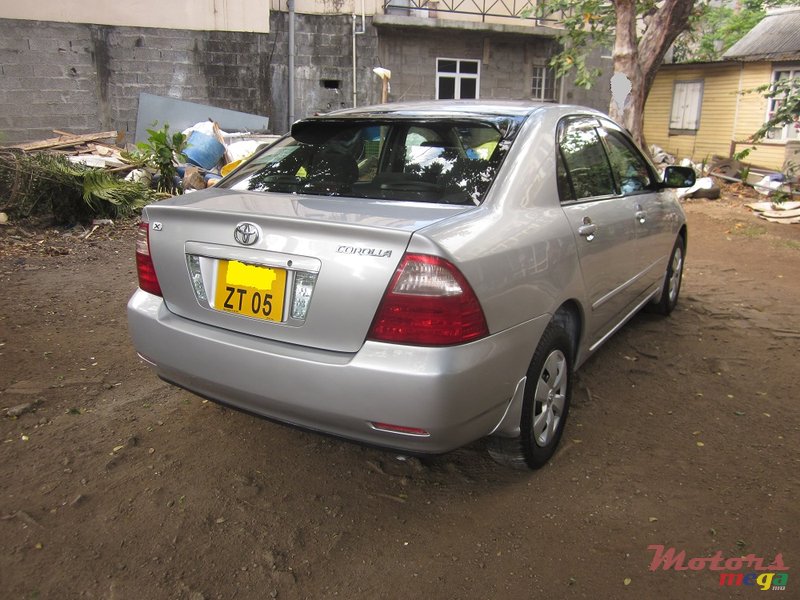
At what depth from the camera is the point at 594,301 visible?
310 centimetres

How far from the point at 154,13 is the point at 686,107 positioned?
47.7 ft

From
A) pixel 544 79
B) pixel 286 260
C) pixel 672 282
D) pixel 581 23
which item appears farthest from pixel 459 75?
pixel 286 260

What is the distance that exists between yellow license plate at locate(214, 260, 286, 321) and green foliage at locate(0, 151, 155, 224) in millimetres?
6059

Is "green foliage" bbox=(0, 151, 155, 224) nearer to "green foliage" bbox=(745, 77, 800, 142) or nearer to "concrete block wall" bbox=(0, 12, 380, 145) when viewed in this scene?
"concrete block wall" bbox=(0, 12, 380, 145)

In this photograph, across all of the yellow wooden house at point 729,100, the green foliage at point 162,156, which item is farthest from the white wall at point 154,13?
the yellow wooden house at point 729,100

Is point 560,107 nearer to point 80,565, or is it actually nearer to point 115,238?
point 80,565

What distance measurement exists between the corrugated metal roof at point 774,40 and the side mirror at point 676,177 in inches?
561

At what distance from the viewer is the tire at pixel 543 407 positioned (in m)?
2.54

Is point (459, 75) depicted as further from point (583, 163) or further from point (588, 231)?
point (588, 231)

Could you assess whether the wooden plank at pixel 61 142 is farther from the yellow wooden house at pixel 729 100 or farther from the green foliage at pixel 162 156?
the yellow wooden house at pixel 729 100

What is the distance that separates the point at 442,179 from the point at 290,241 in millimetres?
753

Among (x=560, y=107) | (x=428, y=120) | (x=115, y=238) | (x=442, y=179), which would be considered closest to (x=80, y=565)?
(x=442, y=179)

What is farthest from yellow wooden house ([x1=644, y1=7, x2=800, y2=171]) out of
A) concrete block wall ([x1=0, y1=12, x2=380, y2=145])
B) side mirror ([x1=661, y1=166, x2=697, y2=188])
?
side mirror ([x1=661, y1=166, x2=697, y2=188])

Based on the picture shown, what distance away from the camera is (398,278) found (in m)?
2.07
